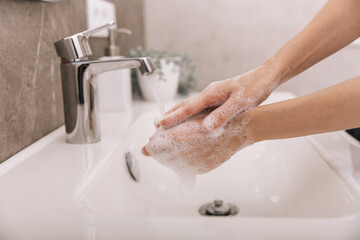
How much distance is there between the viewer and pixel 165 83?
1083 millimetres

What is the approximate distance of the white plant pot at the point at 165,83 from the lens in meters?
1.06

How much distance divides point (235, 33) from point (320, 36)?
0.89 meters

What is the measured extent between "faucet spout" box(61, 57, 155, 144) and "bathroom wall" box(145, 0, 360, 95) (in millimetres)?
863

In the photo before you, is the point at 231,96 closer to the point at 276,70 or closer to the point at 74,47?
the point at 276,70

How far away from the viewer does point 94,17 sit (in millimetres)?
919

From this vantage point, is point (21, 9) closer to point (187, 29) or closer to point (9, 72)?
A: point (9, 72)

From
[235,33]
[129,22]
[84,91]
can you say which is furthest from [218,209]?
[235,33]

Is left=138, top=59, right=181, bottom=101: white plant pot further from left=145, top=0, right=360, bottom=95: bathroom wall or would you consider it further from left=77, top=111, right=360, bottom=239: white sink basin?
left=145, top=0, right=360, bottom=95: bathroom wall

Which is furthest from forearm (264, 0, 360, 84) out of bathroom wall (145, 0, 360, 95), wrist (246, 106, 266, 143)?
bathroom wall (145, 0, 360, 95)

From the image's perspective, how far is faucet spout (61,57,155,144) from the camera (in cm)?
61

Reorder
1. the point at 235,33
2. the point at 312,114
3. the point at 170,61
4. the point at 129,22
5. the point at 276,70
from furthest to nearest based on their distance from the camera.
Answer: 1. the point at 235,33
2. the point at 129,22
3. the point at 170,61
4. the point at 276,70
5. the point at 312,114

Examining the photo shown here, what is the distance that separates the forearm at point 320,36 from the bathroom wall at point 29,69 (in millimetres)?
395

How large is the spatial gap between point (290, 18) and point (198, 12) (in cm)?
36

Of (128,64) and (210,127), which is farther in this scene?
(128,64)
